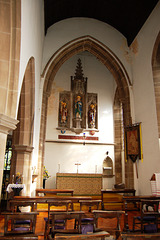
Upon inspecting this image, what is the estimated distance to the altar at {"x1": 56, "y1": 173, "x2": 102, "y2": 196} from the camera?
1054cm

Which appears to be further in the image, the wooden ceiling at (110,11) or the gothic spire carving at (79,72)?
the gothic spire carving at (79,72)

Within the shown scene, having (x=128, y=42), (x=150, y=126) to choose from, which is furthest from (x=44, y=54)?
(x=150, y=126)

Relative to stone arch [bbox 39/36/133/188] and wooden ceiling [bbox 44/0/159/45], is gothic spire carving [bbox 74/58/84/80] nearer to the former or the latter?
stone arch [bbox 39/36/133/188]

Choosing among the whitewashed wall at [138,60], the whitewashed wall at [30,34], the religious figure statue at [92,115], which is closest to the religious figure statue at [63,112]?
the religious figure statue at [92,115]

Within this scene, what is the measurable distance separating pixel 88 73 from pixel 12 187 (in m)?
9.40

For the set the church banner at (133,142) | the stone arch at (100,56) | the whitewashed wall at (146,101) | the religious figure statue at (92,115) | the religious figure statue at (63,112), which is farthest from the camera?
the religious figure statue at (92,115)

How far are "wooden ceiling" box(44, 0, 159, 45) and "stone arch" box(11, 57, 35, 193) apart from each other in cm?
421

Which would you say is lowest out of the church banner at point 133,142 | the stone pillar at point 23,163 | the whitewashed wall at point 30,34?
the stone pillar at point 23,163

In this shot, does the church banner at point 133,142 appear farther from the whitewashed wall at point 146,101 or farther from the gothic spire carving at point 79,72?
the gothic spire carving at point 79,72

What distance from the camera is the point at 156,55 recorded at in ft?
27.4

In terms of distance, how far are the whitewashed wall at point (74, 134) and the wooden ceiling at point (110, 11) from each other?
3.56m

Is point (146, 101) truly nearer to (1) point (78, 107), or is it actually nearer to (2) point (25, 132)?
(2) point (25, 132)

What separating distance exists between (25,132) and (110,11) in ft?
22.6

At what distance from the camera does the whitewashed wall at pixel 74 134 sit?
12.2m
